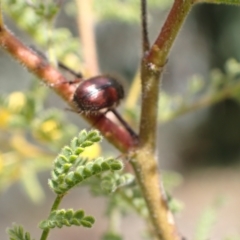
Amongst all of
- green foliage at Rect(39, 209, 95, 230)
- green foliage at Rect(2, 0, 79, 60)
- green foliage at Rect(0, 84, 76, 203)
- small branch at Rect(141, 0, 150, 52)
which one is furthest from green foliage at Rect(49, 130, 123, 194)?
green foliage at Rect(0, 84, 76, 203)

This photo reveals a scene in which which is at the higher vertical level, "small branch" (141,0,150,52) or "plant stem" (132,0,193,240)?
"small branch" (141,0,150,52)

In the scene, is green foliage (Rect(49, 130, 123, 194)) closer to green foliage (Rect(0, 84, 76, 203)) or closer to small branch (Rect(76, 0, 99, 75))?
green foliage (Rect(0, 84, 76, 203))

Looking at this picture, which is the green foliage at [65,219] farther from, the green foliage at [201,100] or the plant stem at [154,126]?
the green foliage at [201,100]

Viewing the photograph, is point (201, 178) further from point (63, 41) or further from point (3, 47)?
point (3, 47)

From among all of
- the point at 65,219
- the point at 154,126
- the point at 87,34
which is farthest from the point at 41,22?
the point at 65,219

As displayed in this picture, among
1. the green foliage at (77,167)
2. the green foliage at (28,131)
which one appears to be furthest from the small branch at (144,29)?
the green foliage at (28,131)

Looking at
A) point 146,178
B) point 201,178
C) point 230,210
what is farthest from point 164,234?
point 201,178

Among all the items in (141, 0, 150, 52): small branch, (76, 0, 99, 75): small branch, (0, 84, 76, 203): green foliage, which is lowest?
(141, 0, 150, 52): small branch
